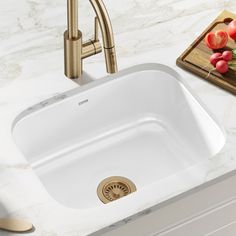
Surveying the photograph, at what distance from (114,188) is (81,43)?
39 cm

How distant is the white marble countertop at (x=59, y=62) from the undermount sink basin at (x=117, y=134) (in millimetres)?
41

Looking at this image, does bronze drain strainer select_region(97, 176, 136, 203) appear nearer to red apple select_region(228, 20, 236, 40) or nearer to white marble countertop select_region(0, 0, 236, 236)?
white marble countertop select_region(0, 0, 236, 236)

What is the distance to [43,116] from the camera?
1643 millimetres

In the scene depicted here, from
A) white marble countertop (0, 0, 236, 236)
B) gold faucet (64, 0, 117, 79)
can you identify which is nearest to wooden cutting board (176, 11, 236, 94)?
white marble countertop (0, 0, 236, 236)

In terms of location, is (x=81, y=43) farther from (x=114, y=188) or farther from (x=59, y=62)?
(x=114, y=188)

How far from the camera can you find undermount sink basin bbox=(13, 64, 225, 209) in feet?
5.43

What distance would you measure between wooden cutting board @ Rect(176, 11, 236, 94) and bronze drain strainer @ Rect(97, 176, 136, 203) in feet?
1.09

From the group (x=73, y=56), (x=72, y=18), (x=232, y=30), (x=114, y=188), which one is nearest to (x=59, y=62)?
(x=73, y=56)

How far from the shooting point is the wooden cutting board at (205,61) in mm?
1646

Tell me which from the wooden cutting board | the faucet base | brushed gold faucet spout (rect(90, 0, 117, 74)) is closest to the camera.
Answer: brushed gold faucet spout (rect(90, 0, 117, 74))

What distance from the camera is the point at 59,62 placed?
5.55 ft

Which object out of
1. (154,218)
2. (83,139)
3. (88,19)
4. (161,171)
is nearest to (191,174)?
(154,218)

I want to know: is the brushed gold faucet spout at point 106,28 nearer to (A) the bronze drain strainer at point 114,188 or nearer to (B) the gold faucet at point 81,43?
(B) the gold faucet at point 81,43

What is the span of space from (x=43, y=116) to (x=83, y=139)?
6.7 inches
